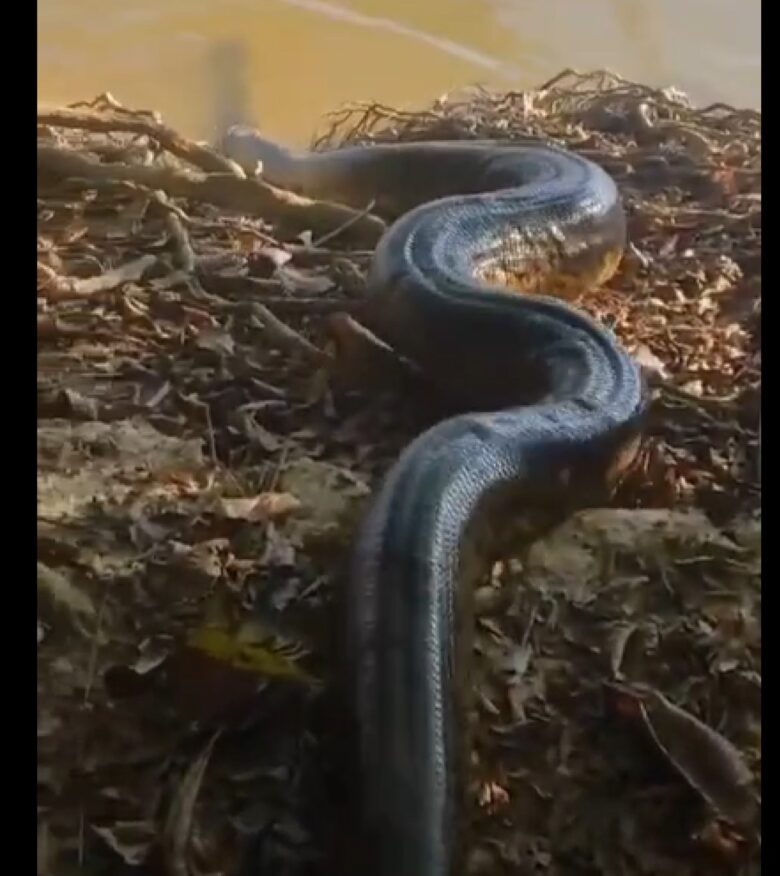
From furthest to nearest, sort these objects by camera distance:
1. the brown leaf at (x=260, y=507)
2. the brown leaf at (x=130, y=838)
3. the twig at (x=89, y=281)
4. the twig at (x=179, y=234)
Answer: the twig at (x=179, y=234), the twig at (x=89, y=281), the brown leaf at (x=260, y=507), the brown leaf at (x=130, y=838)

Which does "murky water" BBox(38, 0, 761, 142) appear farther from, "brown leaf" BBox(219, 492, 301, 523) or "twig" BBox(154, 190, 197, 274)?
"brown leaf" BBox(219, 492, 301, 523)

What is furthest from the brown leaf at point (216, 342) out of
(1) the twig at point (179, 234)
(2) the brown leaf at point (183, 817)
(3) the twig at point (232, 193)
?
(2) the brown leaf at point (183, 817)

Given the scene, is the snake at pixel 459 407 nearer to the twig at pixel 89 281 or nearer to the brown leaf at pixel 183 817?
the brown leaf at pixel 183 817

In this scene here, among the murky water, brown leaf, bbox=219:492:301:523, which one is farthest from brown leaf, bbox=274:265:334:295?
brown leaf, bbox=219:492:301:523

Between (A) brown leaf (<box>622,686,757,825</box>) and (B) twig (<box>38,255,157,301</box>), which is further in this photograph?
(B) twig (<box>38,255,157,301</box>)

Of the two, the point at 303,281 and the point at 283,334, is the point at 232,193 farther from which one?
the point at 283,334

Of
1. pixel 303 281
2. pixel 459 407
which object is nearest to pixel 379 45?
pixel 303 281
